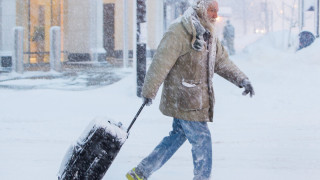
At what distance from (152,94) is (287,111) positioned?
206 inches

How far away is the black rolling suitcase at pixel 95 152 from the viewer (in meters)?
3.55

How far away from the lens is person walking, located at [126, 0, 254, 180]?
3.56 metres

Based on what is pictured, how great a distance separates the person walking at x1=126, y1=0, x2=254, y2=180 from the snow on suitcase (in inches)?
13.9

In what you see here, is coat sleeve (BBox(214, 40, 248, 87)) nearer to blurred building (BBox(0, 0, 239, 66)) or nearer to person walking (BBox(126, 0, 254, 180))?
person walking (BBox(126, 0, 254, 180))

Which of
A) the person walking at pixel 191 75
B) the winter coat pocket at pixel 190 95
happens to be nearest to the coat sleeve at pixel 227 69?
the person walking at pixel 191 75

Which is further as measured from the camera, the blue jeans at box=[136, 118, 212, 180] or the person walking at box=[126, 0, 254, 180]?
the blue jeans at box=[136, 118, 212, 180]

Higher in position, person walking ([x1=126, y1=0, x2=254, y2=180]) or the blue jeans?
person walking ([x1=126, y1=0, x2=254, y2=180])

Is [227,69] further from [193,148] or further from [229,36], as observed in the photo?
[229,36]

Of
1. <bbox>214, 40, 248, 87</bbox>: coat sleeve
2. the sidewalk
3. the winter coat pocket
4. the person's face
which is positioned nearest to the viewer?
the person's face

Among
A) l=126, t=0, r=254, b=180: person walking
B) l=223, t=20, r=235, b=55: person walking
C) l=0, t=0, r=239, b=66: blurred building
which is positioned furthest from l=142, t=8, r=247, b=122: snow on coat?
l=223, t=20, r=235, b=55: person walking

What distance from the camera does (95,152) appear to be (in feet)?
11.6

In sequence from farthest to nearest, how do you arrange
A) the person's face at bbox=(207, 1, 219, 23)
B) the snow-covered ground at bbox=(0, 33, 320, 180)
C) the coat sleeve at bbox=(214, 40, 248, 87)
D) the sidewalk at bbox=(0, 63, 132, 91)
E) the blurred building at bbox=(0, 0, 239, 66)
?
the blurred building at bbox=(0, 0, 239, 66), the sidewalk at bbox=(0, 63, 132, 91), the snow-covered ground at bbox=(0, 33, 320, 180), the coat sleeve at bbox=(214, 40, 248, 87), the person's face at bbox=(207, 1, 219, 23)

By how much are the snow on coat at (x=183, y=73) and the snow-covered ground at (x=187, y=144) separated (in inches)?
43.8

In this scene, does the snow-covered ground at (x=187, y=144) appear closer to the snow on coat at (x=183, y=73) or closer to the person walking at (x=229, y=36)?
the snow on coat at (x=183, y=73)
